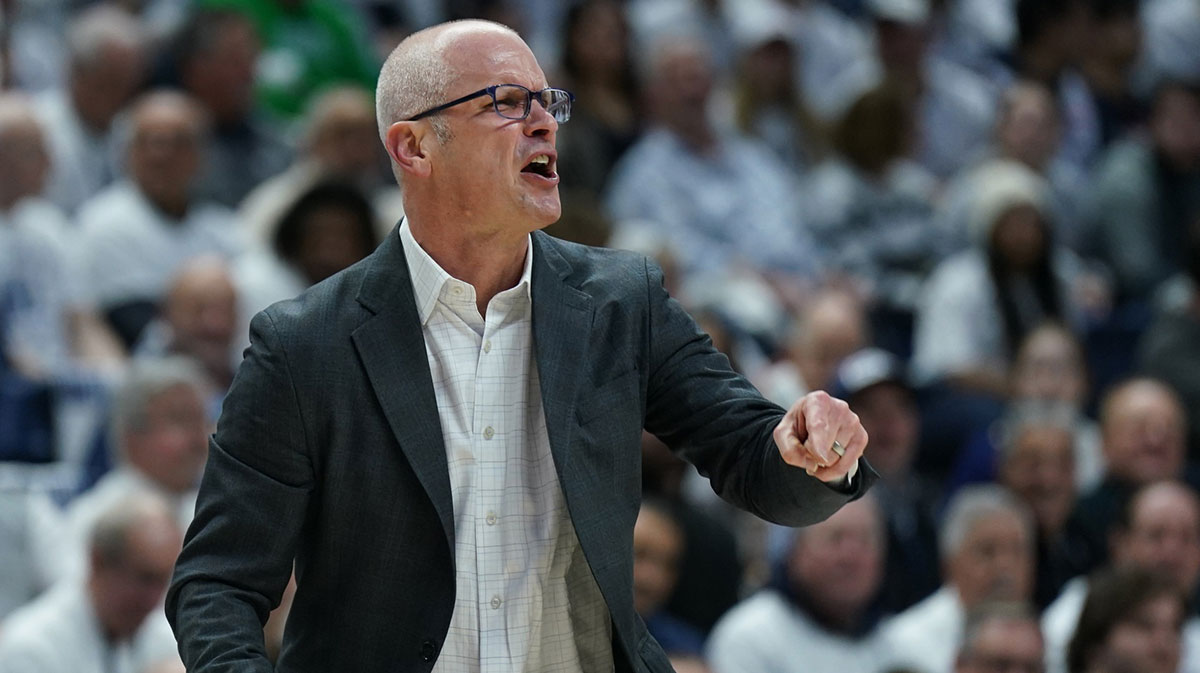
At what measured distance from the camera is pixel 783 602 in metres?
5.61

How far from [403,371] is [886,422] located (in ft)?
13.7

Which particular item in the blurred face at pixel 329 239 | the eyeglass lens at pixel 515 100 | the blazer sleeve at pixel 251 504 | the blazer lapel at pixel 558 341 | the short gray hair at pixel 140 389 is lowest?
the short gray hair at pixel 140 389

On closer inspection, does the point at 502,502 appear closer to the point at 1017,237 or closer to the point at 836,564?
the point at 836,564

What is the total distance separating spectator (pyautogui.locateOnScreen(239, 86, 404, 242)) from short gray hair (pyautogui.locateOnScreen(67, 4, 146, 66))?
2.59 ft

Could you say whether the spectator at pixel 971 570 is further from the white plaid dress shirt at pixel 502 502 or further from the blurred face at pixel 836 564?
the white plaid dress shirt at pixel 502 502

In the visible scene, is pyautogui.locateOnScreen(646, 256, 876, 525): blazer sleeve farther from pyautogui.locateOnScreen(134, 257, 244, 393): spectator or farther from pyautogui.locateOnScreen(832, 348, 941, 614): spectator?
pyautogui.locateOnScreen(832, 348, 941, 614): spectator

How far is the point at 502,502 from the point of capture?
2.46 meters

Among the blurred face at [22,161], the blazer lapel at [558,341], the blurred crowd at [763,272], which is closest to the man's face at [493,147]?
the blazer lapel at [558,341]

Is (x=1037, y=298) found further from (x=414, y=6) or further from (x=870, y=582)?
(x=414, y=6)

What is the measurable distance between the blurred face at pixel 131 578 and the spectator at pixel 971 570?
7.35 feet

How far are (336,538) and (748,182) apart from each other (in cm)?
610

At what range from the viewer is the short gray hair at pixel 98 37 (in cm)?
709

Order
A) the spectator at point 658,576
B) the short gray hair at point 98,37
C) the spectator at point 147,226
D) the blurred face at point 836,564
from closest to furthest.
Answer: the spectator at point 658,576 → the blurred face at point 836,564 → the spectator at point 147,226 → the short gray hair at point 98,37

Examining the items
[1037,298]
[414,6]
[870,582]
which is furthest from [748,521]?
[414,6]
